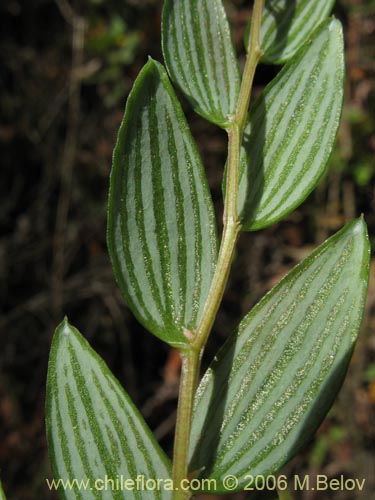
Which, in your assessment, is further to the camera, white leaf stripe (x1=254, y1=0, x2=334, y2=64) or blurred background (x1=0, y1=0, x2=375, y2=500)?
blurred background (x1=0, y1=0, x2=375, y2=500)

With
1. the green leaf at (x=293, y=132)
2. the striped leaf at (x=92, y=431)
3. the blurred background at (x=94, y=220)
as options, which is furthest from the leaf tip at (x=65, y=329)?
the blurred background at (x=94, y=220)

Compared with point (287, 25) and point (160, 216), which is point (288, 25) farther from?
point (160, 216)

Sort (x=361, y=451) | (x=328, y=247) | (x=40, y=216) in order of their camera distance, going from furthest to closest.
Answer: (x=40, y=216), (x=361, y=451), (x=328, y=247)

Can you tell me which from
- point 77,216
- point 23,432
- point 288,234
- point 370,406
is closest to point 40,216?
point 77,216

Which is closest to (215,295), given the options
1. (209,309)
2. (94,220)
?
(209,309)

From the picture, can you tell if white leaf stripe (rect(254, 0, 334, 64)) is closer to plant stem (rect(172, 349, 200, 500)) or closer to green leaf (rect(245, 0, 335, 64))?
green leaf (rect(245, 0, 335, 64))

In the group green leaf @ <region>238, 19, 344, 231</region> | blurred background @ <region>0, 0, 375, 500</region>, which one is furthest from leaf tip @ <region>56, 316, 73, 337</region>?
blurred background @ <region>0, 0, 375, 500</region>

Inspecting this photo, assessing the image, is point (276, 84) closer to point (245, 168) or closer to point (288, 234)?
point (245, 168)

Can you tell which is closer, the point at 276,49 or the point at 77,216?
the point at 276,49
